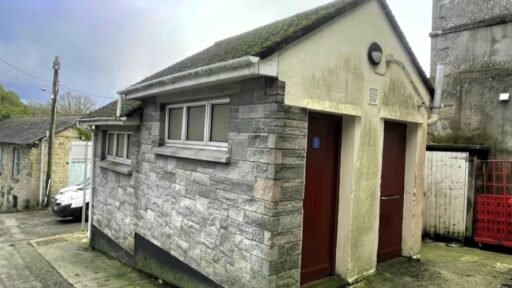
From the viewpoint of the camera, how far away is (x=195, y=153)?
5262mm

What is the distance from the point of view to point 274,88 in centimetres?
402

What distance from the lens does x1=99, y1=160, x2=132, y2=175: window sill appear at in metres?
7.51

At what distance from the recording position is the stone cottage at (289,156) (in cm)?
409

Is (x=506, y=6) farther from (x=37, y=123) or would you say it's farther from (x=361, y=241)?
(x=37, y=123)

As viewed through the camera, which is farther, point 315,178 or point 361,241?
point 361,241

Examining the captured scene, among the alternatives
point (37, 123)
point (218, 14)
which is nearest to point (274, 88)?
point (218, 14)

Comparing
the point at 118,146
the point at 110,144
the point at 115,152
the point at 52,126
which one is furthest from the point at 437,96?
the point at 52,126

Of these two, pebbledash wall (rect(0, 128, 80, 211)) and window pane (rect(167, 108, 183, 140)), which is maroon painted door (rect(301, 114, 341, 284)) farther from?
pebbledash wall (rect(0, 128, 80, 211))

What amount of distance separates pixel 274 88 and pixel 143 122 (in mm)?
3933

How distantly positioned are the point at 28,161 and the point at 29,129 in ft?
12.1

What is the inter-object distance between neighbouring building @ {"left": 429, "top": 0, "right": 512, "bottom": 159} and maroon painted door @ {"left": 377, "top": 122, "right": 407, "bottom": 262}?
9.61ft

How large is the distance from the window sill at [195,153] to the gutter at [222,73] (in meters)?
0.93

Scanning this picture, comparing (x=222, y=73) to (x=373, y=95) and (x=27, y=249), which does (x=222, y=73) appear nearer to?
(x=373, y=95)

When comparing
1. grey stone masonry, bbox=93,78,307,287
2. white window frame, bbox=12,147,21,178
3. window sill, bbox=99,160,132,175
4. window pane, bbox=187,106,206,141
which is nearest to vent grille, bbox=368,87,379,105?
grey stone masonry, bbox=93,78,307,287
